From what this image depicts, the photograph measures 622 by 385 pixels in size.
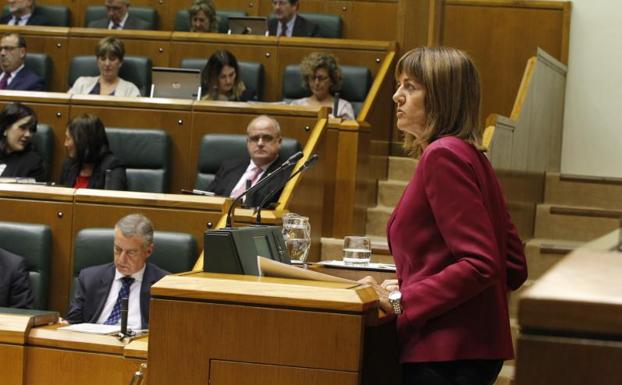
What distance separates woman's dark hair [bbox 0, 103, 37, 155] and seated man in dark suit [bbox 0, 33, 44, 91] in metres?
0.70

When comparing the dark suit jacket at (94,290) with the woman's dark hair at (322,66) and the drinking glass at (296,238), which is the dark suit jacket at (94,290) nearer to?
the drinking glass at (296,238)

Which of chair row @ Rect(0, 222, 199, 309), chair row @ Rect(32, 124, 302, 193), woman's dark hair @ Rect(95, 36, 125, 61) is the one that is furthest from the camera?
woman's dark hair @ Rect(95, 36, 125, 61)

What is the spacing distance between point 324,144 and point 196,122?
0.44 m

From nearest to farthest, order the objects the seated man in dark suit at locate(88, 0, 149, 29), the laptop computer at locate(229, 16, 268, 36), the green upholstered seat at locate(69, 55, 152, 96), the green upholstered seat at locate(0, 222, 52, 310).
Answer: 1. the green upholstered seat at locate(0, 222, 52, 310)
2. the green upholstered seat at locate(69, 55, 152, 96)
3. the laptop computer at locate(229, 16, 268, 36)
4. the seated man in dark suit at locate(88, 0, 149, 29)

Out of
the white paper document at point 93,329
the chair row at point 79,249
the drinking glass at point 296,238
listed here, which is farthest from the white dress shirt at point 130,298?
the drinking glass at point 296,238

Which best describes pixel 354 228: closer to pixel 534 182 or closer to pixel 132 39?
pixel 534 182

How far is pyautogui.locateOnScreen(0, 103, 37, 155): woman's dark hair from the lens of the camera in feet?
10.4

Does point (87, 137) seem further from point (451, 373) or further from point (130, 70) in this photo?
point (451, 373)

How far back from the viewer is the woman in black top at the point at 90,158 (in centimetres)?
307

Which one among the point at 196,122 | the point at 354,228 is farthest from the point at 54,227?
the point at 354,228

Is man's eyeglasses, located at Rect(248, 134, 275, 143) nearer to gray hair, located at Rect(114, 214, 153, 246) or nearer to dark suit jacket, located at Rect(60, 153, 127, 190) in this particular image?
dark suit jacket, located at Rect(60, 153, 127, 190)

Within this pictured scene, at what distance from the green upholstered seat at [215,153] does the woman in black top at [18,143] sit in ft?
1.52

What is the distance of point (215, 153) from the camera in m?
3.17

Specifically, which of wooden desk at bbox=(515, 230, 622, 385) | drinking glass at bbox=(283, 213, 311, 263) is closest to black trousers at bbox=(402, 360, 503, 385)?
drinking glass at bbox=(283, 213, 311, 263)
